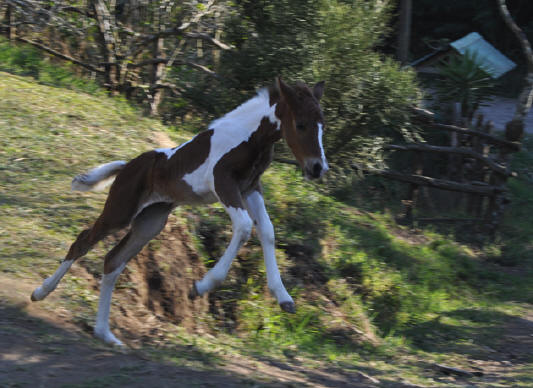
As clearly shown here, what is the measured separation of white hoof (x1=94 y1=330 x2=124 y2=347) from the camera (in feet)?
16.5

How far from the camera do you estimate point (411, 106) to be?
9719mm

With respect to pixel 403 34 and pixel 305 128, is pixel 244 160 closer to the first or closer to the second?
pixel 305 128

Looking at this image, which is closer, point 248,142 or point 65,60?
point 248,142

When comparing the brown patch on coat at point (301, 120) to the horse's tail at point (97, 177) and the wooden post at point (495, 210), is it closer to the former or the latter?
the horse's tail at point (97, 177)

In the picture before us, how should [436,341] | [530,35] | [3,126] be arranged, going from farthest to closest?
1. [530,35]
2. [3,126]
3. [436,341]

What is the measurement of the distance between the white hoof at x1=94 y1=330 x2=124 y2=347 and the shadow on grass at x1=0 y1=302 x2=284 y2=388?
145 mm

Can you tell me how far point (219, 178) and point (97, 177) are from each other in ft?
4.45

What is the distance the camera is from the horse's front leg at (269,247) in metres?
4.55

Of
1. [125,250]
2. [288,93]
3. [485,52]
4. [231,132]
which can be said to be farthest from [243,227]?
[485,52]

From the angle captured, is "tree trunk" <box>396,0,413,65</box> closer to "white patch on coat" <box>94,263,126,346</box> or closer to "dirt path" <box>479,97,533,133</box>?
"dirt path" <box>479,97,533,133</box>

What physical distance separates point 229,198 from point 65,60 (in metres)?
8.30

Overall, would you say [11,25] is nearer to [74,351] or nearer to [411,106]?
[411,106]

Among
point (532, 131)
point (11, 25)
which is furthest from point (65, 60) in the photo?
point (532, 131)

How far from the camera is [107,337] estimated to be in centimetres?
504
